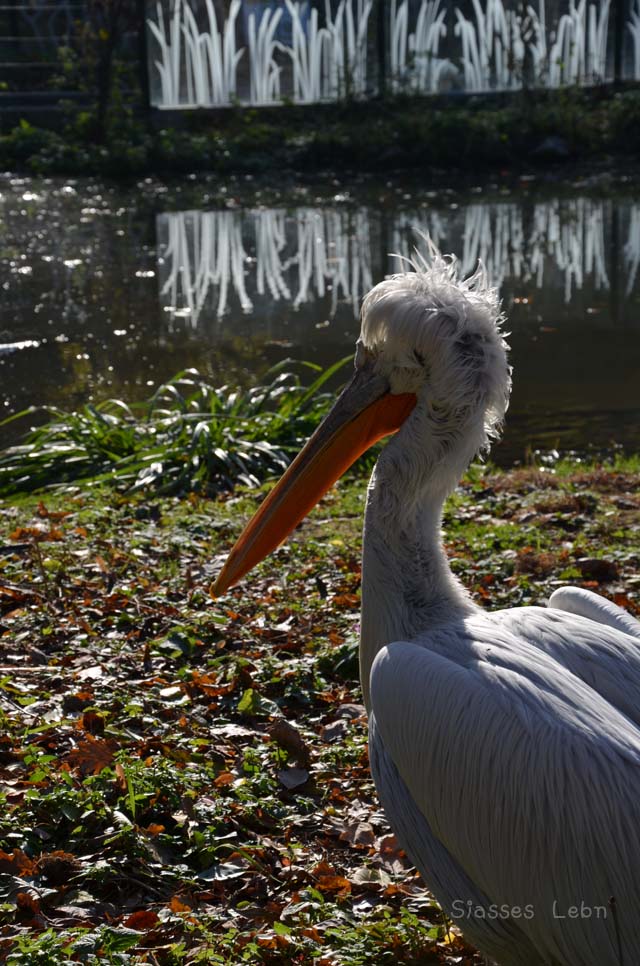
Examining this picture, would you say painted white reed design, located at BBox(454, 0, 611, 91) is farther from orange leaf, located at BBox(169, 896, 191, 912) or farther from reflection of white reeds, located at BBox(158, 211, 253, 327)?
orange leaf, located at BBox(169, 896, 191, 912)

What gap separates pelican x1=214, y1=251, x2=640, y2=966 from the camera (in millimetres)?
2264

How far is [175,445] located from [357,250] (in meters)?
7.21

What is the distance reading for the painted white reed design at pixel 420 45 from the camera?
2059cm

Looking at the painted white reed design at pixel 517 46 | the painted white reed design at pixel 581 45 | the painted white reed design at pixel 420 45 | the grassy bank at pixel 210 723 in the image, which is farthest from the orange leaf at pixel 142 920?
the painted white reed design at pixel 581 45

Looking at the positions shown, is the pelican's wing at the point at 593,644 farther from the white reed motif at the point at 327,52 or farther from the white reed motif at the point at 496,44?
the white reed motif at the point at 496,44

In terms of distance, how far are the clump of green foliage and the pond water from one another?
91 cm

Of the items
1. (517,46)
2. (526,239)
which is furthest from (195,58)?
(526,239)

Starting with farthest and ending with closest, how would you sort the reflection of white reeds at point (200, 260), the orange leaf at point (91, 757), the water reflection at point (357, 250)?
the water reflection at point (357, 250) < the reflection of white reeds at point (200, 260) < the orange leaf at point (91, 757)

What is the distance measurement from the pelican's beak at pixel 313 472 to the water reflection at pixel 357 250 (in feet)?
23.5

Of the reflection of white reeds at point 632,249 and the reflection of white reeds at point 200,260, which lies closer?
the reflection of white reeds at point 200,260

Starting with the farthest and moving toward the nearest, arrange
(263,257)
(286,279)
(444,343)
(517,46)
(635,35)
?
(635,35) < (517,46) < (263,257) < (286,279) < (444,343)

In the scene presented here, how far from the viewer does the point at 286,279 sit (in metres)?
11.9

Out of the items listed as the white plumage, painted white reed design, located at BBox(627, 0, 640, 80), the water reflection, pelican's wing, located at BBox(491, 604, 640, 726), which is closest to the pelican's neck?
the white plumage

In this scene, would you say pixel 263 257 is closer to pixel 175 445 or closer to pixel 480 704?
pixel 175 445
